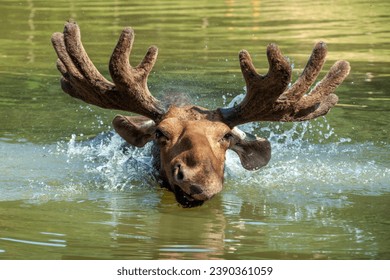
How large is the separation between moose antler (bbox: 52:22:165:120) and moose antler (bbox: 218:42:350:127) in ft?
2.07

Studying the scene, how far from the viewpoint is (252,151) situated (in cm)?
952

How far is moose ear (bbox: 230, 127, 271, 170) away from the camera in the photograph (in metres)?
9.48

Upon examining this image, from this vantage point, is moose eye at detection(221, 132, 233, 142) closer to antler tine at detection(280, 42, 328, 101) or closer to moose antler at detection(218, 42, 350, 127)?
moose antler at detection(218, 42, 350, 127)

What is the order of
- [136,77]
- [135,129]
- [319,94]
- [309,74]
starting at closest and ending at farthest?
[309,74]
[136,77]
[319,94]
[135,129]

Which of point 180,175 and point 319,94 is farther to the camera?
point 319,94

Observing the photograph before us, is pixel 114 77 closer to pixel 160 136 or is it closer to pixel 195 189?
pixel 160 136

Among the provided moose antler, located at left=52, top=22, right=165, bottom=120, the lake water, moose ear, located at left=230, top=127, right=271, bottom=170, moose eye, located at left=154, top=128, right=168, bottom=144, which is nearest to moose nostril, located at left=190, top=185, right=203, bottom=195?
the lake water

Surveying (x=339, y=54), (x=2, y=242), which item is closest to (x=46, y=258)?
(x=2, y=242)

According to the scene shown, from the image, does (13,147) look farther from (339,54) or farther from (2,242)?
(339,54)

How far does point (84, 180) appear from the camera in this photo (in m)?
10.1

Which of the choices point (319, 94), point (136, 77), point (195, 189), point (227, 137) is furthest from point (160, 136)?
point (319, 94)

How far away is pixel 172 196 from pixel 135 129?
63 centimetres

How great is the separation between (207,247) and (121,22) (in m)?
16.1

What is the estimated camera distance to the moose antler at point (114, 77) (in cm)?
907
